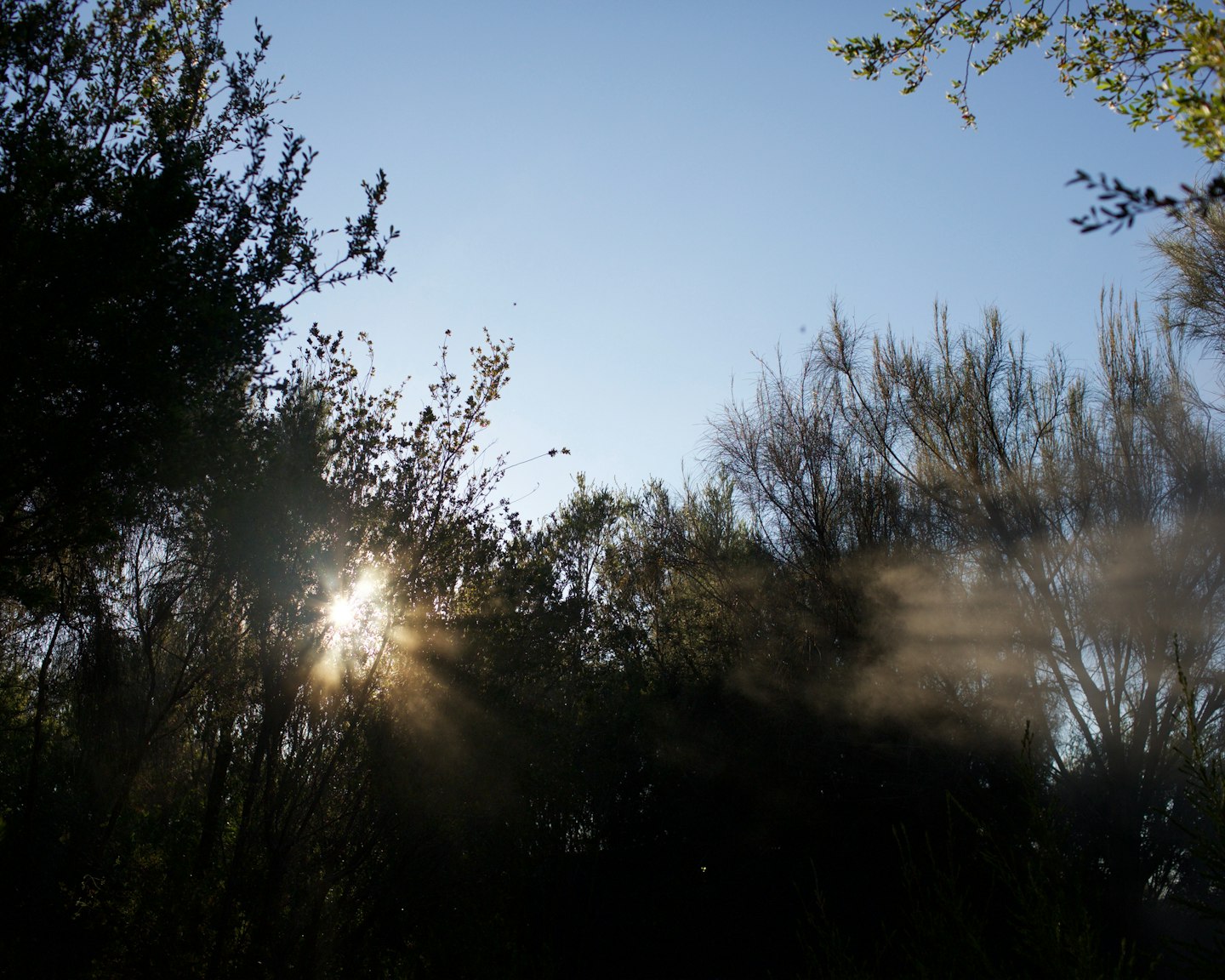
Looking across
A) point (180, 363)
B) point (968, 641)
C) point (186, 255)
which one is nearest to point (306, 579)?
point (180, 363)

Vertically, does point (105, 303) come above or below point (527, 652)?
above

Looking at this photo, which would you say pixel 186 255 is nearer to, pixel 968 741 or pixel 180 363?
pixel 180 363

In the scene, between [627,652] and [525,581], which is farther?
[627,652]

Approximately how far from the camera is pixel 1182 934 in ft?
30.7

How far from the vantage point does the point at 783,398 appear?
12.2 metres

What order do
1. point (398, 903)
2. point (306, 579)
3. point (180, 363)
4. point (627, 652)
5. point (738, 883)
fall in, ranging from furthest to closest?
point (627, 652)
point (738, 883)
point (398, 903)
point (306, 579)
point (180, 363)

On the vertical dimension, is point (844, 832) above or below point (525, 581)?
below

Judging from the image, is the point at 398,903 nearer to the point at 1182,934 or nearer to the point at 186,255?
the point at 186,255

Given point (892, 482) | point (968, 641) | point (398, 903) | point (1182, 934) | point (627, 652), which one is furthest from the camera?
point (627, 652)

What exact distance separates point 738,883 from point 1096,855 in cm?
476

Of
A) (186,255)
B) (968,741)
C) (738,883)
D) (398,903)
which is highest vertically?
(186,255)

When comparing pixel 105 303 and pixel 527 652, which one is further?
pixel 527 652

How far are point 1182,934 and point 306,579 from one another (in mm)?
9529

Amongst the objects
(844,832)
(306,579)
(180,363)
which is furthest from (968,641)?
(180,363)
